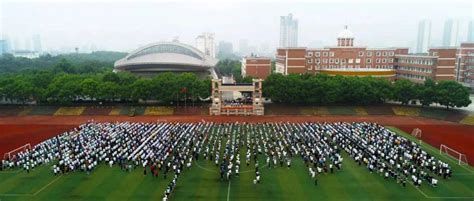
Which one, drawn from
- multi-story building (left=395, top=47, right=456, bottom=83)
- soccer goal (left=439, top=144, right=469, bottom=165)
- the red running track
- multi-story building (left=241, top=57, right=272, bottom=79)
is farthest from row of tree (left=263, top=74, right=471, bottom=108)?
multi-story building (left=241, top=57, right=272, bottom=79)

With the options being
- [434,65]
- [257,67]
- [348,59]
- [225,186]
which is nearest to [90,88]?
[257,67]

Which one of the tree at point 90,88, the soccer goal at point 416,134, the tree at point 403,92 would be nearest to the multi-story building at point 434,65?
the tree at point 403,92

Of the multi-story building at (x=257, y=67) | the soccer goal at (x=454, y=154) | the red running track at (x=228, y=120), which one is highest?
the multi-story building at (x=257, y=67)

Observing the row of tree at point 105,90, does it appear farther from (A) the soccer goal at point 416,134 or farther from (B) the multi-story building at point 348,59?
(A) the soccer goal at point 416,134

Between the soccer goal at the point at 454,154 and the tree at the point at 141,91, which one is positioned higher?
the tree at the point at 141,91

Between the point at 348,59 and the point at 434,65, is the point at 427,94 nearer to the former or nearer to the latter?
the point at 434,65

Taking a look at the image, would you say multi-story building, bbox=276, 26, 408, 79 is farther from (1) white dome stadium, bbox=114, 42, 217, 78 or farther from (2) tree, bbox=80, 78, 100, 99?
(2) tree, bbox=80, 78, 100, 99

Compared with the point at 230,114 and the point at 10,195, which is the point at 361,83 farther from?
the point at 10,195
